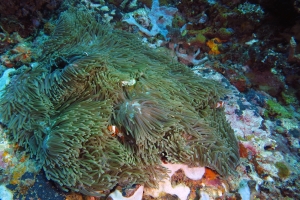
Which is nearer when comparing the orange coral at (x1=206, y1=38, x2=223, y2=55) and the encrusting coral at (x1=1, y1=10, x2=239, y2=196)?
the encrusting coral at (x1=1, y1=10, x2=239, y2=196)

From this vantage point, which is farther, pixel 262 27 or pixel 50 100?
pixel 262 27

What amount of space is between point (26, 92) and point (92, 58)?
96cm

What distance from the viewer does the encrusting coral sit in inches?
99.4

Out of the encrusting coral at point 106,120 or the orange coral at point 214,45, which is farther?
the orange coral at point 214,45

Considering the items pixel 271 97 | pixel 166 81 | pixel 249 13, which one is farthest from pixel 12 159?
pixel 249 13

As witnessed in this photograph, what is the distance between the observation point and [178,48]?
5570 mm

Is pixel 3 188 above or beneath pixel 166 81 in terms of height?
beneath

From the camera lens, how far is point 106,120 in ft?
9.05

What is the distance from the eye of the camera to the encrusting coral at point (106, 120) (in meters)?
2.53

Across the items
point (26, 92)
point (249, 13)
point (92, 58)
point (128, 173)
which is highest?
point (249, 13)

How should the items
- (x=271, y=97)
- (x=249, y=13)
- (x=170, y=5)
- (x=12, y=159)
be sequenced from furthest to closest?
(x=170, y=5) → (x=249, y=13) → (x=271, y=97) → (x=12, y=159)

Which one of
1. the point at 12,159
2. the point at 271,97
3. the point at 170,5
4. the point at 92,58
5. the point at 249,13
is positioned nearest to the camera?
the point at 12,159

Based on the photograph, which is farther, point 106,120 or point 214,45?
point 214,45

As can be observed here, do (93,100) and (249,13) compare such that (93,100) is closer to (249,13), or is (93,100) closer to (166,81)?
(166,81)
